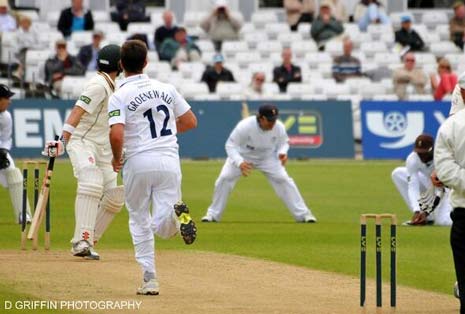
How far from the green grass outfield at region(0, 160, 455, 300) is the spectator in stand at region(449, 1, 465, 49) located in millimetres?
7151

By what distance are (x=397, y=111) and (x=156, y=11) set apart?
793 centimetres

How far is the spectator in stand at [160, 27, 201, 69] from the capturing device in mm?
31375

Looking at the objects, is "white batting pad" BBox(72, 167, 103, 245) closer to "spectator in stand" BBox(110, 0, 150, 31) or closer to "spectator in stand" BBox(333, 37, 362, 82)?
"spectator in stand" BBox(333, 37, 362, 82)

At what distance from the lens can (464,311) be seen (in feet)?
31.3

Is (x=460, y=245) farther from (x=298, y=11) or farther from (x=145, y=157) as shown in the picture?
(x=298, y=11)

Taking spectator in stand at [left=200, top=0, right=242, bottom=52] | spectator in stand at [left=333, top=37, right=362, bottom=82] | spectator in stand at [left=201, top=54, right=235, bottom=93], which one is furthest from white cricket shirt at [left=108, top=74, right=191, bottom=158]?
spectator in stand at [left=200, top=0, right=242, bottom=52]

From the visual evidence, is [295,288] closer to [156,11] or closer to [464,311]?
[464,311]

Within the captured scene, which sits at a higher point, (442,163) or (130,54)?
(130,54)

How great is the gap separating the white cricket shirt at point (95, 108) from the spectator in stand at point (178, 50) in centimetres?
1751

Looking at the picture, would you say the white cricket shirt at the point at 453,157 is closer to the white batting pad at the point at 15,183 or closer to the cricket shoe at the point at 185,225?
the cricket shoe at the point at 185,225

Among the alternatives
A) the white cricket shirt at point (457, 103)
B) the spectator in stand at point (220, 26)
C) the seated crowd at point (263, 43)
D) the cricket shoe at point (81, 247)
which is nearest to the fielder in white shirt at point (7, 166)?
the cricket shoe at point (81, 247)

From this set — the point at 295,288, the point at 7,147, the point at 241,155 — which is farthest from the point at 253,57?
the point at 295,288

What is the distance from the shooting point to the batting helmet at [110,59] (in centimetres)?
1365

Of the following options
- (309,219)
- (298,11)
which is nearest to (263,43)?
(298,11)
